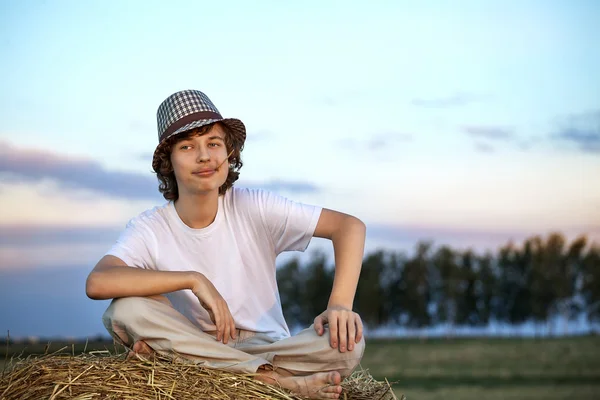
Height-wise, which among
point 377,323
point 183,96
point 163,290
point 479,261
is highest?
point 183,96

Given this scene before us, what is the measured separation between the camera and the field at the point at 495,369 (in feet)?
46.5

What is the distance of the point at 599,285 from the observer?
31.3 m

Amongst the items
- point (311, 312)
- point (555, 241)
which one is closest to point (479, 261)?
point (555, 241)

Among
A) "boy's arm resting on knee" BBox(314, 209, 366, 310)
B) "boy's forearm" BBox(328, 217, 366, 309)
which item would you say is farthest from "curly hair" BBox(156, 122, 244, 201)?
"boy's forearm" BBox(328, 217, 366, 309)

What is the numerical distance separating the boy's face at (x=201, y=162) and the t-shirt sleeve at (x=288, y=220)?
343 mm

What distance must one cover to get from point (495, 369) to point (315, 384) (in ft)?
56.3

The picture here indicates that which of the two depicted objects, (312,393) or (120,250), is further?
(120,250)

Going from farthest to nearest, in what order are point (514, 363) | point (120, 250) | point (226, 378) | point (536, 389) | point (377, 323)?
point (377, 323)
point (514, 363)
point (536, 389)
point (120, 250)
point (226, 378)

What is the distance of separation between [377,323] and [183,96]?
91.8ft

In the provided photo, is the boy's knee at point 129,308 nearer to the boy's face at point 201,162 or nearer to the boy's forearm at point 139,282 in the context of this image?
the boy's forearm at point 139,282

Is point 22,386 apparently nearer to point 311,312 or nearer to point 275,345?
point 275,345

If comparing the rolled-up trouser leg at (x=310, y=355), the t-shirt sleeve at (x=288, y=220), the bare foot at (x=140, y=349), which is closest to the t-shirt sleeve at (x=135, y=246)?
the bare foot at (x=140, y=349)

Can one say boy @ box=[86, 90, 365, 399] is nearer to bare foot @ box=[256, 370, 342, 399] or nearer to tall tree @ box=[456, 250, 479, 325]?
bare foot @ box=[256, 370, 342, 399]

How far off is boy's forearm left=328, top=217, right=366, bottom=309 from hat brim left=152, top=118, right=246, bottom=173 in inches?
32.7
